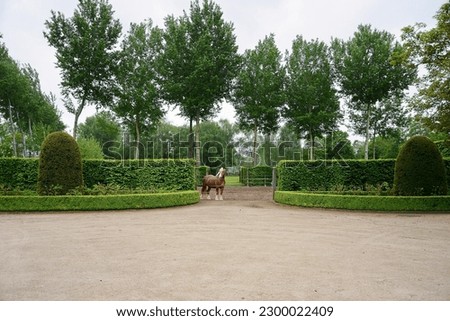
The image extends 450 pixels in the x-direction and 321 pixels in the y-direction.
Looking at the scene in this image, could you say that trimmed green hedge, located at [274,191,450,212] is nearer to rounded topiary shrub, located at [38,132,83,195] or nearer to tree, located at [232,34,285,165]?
rounded topiary shrub, located at [38,132,83,195]

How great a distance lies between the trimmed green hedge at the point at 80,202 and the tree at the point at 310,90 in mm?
22681

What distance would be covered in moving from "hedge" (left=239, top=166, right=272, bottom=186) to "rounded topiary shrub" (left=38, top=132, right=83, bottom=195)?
18327 millimetres

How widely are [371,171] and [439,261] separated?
1382 centimetres

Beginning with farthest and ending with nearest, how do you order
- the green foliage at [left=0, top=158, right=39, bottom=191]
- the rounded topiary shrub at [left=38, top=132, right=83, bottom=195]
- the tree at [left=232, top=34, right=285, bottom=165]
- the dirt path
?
the tree at [left=232, top=34, right=285, bottom=165] < the green foliage at [left=0, top=158, right=39, bottom=191] < the rounded topiary shrub at [left=38, top=132, right=83, bottom=195] < the dirt path

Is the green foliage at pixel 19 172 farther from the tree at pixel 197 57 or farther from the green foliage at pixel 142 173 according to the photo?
the tree at pixel 197 57

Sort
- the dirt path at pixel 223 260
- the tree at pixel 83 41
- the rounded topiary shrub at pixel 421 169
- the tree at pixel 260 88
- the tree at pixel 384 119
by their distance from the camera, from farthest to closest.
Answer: the tree at pixel 384 119 < the tree at pixel 260 88 < the tree at pixel 83 41 < the rounded topiary shrub at pixel 421 169 < the dirt path at pixel 223 260

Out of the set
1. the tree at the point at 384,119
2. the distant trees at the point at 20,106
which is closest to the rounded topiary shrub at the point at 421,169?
the tree at the point at 384,119

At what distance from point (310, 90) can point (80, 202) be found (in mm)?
26764

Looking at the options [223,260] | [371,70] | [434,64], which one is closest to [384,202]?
[434,64]

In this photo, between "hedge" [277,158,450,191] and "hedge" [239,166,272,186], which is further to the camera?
"hedge" [239,166,272,186]

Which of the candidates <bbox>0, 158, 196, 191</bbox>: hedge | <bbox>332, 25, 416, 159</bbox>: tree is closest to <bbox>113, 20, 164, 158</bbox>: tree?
<bbox>0, 158, 196, 191</bbox>: hedge

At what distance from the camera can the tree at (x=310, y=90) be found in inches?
1366

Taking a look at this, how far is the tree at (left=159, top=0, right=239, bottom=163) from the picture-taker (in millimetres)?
30922

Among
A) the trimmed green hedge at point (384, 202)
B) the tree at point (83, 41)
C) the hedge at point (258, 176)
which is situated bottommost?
the trimmed green hedge at point (384, 202)
